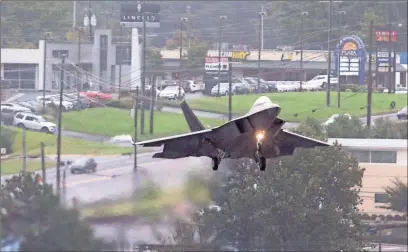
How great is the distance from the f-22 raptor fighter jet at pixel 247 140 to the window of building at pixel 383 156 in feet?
147

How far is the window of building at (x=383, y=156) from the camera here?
251 feet

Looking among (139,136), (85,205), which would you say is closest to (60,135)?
(139,136)

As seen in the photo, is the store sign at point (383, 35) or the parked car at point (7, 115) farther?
the store sign at point (383, 35)

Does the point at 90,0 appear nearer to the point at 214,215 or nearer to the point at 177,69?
the point at 177,69

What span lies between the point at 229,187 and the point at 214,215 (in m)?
1.78

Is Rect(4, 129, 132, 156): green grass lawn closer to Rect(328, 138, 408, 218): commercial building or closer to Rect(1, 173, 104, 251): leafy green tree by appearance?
Rect(1, 173, 104, 251): leafy green tree

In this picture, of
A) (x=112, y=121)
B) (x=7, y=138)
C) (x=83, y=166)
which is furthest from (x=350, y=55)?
(x=7, y=138)

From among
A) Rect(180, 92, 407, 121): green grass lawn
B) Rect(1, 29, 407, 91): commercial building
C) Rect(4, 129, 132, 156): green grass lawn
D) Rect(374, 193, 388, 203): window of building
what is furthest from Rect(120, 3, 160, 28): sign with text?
Rect(374, 193, 388, 203): window of building

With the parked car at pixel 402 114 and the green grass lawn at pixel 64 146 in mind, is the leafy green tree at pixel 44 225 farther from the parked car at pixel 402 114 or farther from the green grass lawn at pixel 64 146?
the parked car at pixel 402 114

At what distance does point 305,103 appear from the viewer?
82.0 meters

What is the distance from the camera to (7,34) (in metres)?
78.9

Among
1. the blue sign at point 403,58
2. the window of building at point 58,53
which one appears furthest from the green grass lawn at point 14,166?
the blue sign at point 403,58

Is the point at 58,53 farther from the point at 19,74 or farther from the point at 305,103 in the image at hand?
the point at 305,103

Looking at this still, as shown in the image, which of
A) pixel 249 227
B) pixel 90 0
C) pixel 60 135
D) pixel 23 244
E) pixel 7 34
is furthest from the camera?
pixel 90 0
